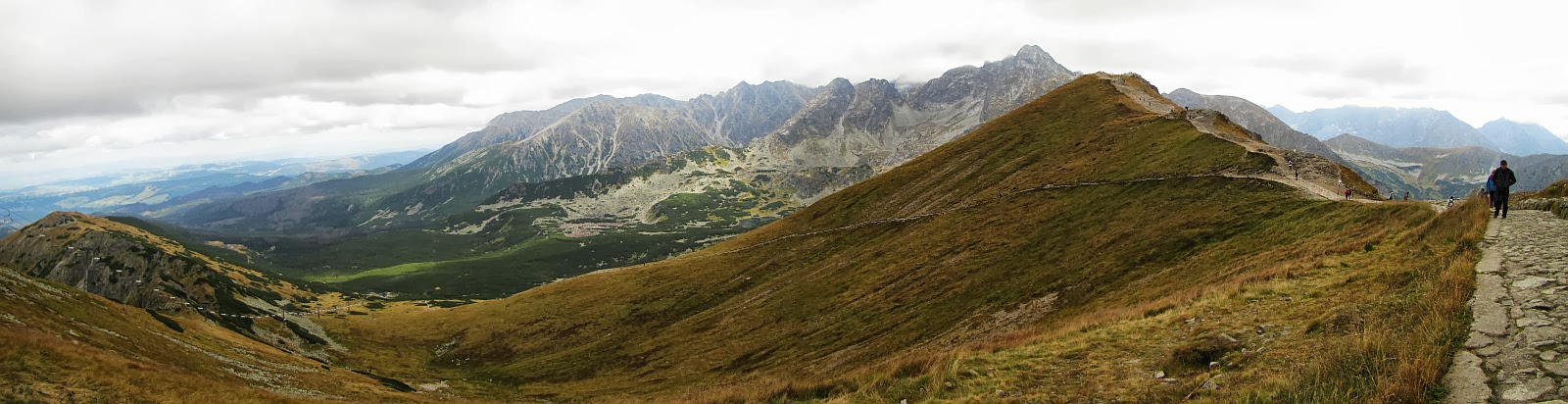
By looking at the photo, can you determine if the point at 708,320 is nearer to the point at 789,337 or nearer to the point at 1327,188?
the point at 789,337

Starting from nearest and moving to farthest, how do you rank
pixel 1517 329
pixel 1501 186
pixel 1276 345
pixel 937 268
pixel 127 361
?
pixel 1517 329
pixel 1276 345
pixel 1501 186
pixel 127 361
pixel 937 268

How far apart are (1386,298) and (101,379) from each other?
56964 mm

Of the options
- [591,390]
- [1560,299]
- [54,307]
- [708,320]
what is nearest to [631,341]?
[708,320]

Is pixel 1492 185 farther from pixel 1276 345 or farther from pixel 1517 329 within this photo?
pixel 1517 329

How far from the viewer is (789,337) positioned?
7125cm

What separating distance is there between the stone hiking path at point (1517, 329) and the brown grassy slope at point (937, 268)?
37.6 feet

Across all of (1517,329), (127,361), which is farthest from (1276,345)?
(127,361)

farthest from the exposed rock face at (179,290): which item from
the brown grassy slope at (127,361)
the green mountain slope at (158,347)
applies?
the brown grassy slope at (127,361)

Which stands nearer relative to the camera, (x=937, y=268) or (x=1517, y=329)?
(x=1517, y=329)

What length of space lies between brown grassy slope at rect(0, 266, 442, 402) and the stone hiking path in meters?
50.5

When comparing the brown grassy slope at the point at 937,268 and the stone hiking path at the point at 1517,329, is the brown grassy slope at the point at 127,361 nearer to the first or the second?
the brown grassy slope at the point at 937,268

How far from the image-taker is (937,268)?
74.6 meters

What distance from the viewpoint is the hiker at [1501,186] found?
26125mm

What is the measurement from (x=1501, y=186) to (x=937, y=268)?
50329 millimetres
